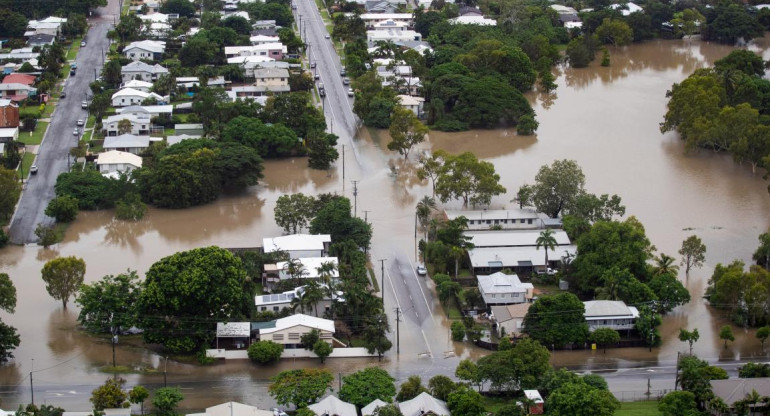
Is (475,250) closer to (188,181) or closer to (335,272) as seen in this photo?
(335,272)

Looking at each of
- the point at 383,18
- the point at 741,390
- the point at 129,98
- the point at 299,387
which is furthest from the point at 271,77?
the point at 741,390

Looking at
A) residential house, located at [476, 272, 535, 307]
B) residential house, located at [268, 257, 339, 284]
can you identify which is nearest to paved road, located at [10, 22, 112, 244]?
residential house, located at [268, 257, 339, 284]

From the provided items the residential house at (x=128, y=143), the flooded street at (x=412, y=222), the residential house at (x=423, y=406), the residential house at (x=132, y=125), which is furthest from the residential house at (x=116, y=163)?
the residential house at (x=423, y=406)

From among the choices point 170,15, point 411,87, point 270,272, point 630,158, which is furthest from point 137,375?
point 170,15

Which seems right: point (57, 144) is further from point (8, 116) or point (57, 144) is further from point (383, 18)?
point (383, 18)

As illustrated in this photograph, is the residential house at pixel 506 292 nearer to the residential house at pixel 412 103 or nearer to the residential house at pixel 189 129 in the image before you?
the residential house at pixel 189 129
